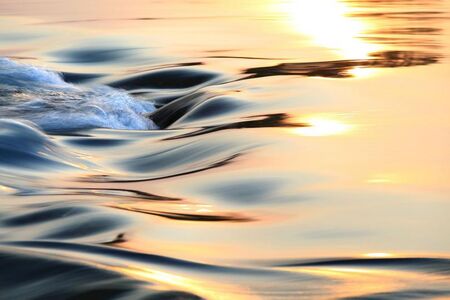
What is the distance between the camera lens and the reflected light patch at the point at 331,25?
25.7 feet

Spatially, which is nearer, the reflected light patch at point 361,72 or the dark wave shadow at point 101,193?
the dark wave shadow at point 101,193

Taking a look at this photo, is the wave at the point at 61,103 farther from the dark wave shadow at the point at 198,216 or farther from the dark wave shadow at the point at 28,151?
the dark wave shadow at the point at 198,216

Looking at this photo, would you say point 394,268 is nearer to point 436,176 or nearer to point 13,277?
point 13,277

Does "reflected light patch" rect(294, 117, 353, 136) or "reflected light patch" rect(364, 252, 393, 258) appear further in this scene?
"reflected light patch" rect(294, 117, 353, 136)

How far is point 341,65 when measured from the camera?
688 cm

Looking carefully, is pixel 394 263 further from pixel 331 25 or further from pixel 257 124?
pixel 331 25

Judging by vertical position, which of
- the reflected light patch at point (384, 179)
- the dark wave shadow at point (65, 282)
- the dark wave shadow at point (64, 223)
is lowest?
the dark wave shadow at point (65, 282)

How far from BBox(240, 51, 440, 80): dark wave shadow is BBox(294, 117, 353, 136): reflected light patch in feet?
4.68

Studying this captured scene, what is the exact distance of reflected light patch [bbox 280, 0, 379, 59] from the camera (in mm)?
7836

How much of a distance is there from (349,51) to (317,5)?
3432mm

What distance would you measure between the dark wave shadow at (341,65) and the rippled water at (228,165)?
0.03 m

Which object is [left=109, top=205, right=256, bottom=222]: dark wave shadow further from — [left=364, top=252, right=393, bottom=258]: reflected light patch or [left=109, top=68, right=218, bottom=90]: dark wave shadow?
[left=109, top=68, right=218, bottom=90]: dark wave shadow

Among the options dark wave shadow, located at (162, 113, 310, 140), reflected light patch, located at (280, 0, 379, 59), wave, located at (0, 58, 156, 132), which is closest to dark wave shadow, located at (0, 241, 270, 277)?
dark wave shadow, located at (162, 113, 310, 140)

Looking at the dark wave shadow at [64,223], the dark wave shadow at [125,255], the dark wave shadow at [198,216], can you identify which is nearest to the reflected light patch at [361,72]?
the dark wave shadow at [198,216]
